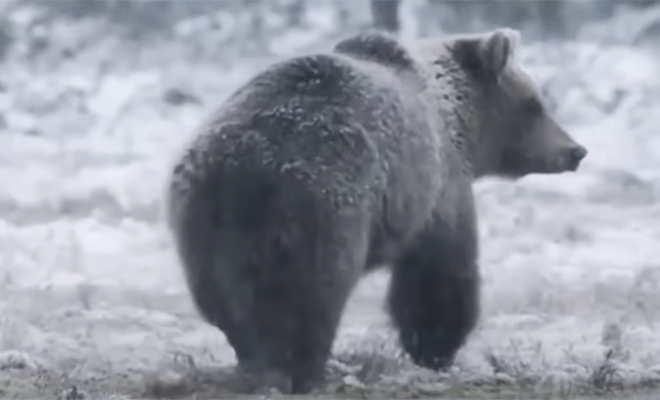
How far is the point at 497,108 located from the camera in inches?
346

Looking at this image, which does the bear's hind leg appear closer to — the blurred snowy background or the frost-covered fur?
the frost-covered fur

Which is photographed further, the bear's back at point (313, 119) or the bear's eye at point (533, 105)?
the bear's eye at point (533, 105)

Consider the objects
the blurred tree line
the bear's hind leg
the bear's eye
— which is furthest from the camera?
the blurred tree line

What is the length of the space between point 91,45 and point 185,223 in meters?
5.17

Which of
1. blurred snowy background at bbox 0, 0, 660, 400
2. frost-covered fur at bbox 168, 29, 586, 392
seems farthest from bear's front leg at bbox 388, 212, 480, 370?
blurred snowy background at bbox 0, 0, 660, 400

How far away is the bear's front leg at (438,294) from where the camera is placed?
829 centimetres

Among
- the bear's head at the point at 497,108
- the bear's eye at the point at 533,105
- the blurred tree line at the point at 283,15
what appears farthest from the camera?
the blurred tree line at the point at 283,15

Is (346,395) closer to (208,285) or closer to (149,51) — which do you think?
(208,285)

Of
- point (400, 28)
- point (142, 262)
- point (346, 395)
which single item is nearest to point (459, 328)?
point (346, 395)

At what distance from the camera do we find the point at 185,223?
7.34m

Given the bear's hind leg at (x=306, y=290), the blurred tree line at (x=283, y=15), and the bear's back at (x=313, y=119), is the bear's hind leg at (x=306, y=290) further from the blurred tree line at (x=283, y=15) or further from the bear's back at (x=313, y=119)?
the blurred tree line at (x=283, y=15)

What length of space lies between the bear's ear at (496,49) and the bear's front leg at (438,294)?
0.74 metres

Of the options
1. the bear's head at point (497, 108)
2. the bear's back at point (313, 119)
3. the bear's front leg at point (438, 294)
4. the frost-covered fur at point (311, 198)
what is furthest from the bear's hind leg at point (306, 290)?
the bear's head at point (497, 108)

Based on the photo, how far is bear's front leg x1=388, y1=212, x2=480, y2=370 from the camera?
8.29 metres
